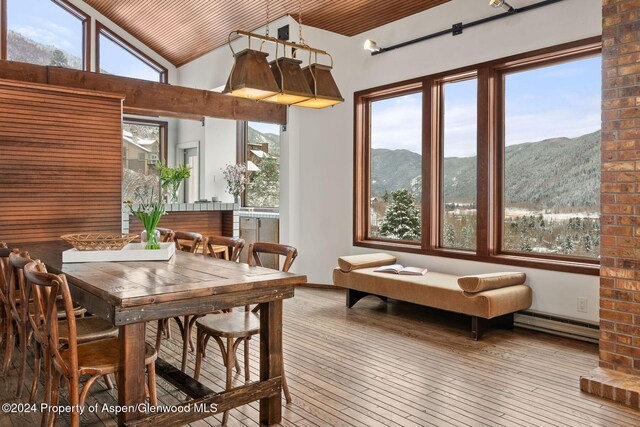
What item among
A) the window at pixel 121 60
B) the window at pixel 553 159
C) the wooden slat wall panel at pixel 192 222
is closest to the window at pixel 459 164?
the window at pixel 553 159

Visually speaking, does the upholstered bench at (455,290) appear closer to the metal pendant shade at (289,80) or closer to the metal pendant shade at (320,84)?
the metal pendant shade at (320,84)

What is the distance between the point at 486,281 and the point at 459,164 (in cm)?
161

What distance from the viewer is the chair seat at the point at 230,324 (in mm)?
2736

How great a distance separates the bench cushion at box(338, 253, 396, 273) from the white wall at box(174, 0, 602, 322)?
0.25 m

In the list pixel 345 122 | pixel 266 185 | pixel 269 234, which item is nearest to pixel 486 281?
pixel 345 122

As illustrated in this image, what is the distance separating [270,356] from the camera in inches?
101

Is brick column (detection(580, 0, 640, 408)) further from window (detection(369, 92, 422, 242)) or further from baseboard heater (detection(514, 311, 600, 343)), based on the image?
window (detection(369, 92, 422, 242))

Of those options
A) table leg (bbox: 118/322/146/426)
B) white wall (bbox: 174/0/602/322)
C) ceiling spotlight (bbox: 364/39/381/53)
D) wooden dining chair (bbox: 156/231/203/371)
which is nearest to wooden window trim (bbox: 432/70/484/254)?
white wall (bbox: 174/0/602/322)

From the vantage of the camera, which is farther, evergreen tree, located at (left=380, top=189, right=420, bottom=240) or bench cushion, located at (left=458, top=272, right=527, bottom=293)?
evergreen tree, located at (left=380, top=189, right=420, bottom=240)

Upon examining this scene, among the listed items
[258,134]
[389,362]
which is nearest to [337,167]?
[258,134]

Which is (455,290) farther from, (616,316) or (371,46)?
(371,46)

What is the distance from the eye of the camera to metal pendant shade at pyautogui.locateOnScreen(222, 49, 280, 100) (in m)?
3.02

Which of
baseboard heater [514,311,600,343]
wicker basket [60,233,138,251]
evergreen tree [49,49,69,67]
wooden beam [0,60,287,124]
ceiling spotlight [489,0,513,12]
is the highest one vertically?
evergreen tree [49,49,69,67]

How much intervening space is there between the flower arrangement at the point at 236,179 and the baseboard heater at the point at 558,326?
4.95m
